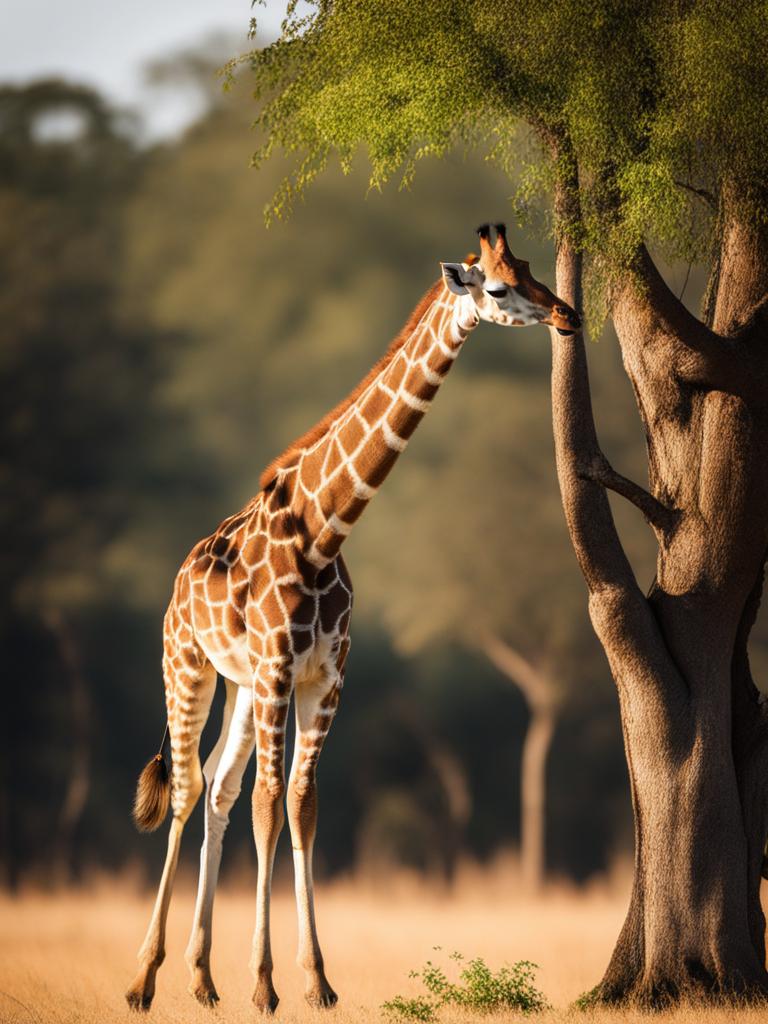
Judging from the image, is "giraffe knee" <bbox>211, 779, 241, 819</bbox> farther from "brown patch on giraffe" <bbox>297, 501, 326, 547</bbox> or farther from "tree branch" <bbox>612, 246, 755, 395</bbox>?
"tree branch" <bbox>612, 246, 755, 395</bbox>

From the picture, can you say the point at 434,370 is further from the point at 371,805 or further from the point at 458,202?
the point at 458,202

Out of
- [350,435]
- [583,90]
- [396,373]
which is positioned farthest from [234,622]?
[583,90]

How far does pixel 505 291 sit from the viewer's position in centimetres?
684

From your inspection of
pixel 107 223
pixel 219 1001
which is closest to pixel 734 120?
pixel 219 1001

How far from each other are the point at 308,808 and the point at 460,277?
275cm

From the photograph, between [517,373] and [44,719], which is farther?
[517,373]

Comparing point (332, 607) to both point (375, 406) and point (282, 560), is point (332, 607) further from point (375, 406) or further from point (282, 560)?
point (375, 406)

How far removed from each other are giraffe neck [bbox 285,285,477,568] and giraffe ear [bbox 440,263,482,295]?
0.08 metres

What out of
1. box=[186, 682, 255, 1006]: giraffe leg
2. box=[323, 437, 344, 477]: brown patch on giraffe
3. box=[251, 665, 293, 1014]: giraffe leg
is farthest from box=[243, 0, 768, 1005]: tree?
box=[186, 682, 255, 1006]: giraffe leg

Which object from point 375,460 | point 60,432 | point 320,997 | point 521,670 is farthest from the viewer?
point 60,432

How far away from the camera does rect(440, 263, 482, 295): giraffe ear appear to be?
6867mm

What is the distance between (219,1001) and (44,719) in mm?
17669

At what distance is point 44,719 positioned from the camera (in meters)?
24.7

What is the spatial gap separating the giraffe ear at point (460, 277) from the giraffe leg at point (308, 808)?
83.2 inches
